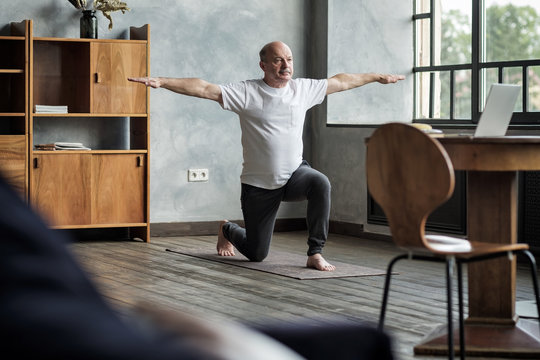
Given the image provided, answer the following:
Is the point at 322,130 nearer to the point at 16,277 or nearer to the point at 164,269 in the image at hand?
the point at 164,269

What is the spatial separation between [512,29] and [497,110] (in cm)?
298

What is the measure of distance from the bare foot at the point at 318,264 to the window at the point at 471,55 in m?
1.80

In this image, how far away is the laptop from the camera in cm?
298

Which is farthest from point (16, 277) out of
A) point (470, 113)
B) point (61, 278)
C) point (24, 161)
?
point (470, 113)

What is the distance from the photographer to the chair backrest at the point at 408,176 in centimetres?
241

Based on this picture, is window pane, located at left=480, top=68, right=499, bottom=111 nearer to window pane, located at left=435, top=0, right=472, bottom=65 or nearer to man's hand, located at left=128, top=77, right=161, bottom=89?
window pane, located at left=435, top=0, right=472, bottom=65

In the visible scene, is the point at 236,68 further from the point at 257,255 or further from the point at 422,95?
the point at 257,255

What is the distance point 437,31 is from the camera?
651cm

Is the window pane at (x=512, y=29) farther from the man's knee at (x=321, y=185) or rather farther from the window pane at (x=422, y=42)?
the man's knee at (x=321, y=185)

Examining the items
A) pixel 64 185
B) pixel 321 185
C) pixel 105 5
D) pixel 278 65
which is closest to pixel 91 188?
pixel 64 185

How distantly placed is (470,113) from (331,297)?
268cm

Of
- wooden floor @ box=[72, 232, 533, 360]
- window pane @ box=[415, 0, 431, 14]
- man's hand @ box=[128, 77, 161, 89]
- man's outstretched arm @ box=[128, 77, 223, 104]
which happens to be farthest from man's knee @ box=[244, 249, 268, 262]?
window pane @ box=[415, 0, 431, 14]

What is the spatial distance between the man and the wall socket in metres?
1.58

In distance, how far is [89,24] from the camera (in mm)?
5961
